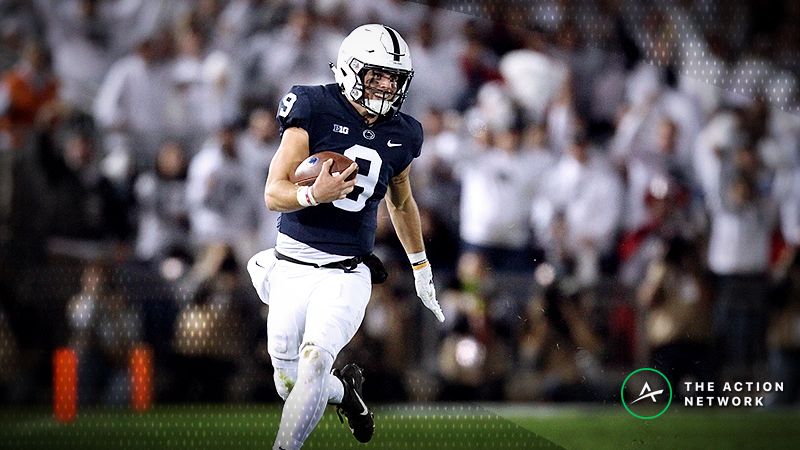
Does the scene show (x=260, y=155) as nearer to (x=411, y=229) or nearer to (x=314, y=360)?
(x=411, y=229)

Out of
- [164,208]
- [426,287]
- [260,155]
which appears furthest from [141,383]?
[426,287]

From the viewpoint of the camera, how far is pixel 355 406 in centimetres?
505

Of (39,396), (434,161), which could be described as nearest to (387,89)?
(434,161)

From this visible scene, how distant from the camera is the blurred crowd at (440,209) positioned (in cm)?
679

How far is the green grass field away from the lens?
568 cm

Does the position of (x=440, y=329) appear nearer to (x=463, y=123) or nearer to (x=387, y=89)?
(x=463, y=123)

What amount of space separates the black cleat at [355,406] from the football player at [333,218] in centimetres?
6

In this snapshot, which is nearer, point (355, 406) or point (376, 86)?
point (376, 86)

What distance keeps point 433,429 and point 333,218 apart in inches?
56.7

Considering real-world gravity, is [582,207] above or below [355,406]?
above

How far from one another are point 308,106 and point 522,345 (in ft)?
8.74

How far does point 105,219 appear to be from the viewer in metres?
7.09

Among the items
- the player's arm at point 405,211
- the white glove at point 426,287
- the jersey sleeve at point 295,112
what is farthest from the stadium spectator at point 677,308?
the jersey sleeve at point 295,112

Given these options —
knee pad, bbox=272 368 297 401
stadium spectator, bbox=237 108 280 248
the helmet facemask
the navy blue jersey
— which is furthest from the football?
stadium spectator, bbox=237 108 280 248
